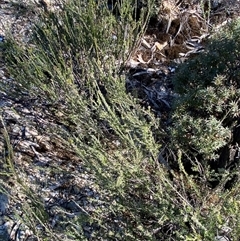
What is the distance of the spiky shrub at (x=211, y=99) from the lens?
229cm

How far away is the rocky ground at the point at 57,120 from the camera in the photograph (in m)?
2.14

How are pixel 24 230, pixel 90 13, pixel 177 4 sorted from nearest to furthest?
pixel 24 230 < pixel 90 13 < pixel 177 4

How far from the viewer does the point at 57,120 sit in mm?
2711

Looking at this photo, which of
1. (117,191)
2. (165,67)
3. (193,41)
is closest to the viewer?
(117,191)

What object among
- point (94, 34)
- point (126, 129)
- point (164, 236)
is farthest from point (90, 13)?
point (164, 236)

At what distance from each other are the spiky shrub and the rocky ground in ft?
1.89

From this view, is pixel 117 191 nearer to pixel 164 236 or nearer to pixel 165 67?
pixel 164 236

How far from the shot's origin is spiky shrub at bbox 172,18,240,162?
229cm

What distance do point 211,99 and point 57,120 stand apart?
1035mm

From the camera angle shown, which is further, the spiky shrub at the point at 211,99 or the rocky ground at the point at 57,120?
the spiky shrub at the point at 211,99

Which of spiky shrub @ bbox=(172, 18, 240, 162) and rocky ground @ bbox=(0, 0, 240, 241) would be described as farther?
spiky shrub @ bbox=(172, 18, 240, 162)

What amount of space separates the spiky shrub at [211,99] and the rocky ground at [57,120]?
0.57m

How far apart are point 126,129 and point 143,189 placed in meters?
0.31

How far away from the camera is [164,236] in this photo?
77.8 inches
